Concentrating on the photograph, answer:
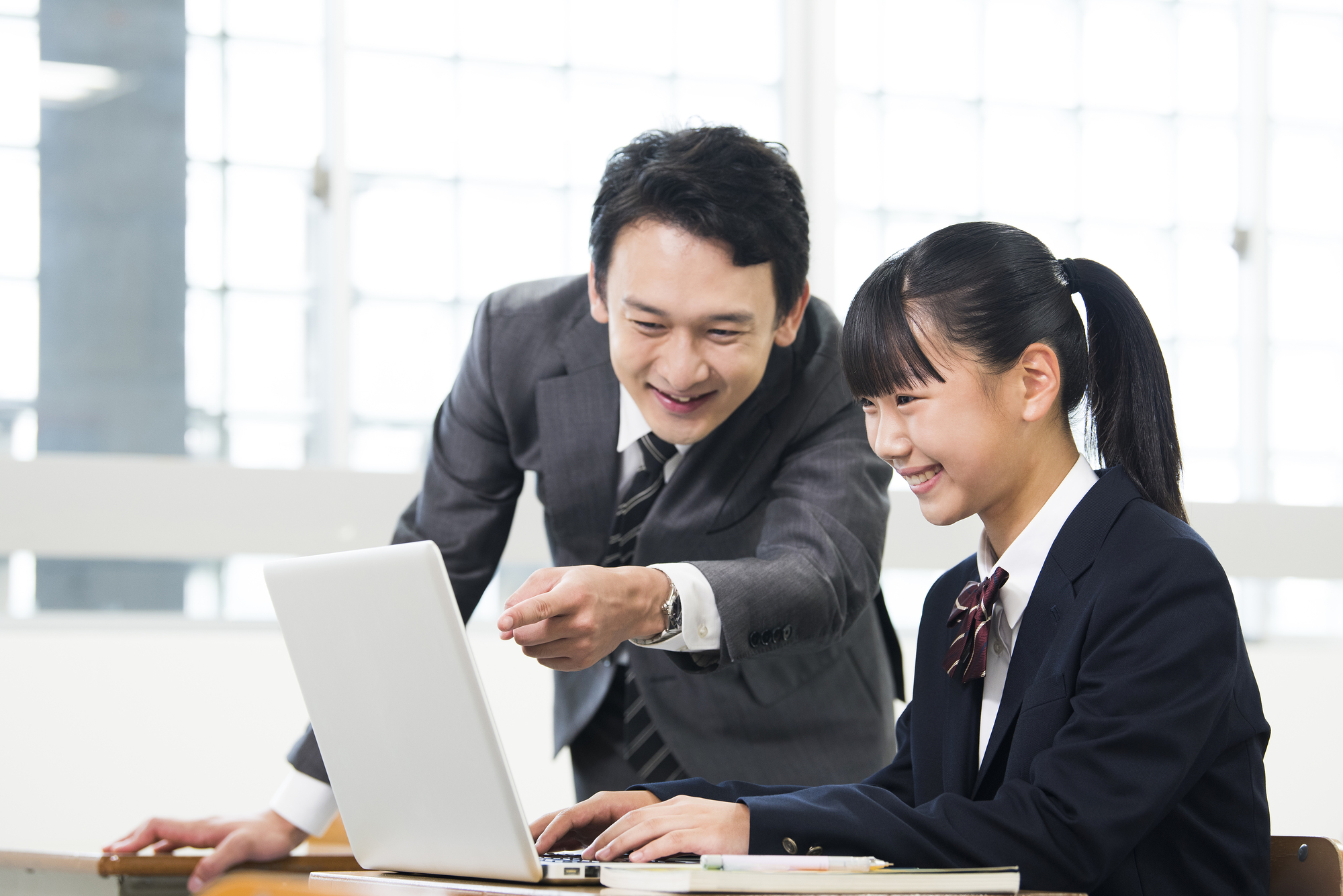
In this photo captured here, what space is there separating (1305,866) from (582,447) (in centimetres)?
97

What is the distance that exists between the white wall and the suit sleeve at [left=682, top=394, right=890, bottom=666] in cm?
164

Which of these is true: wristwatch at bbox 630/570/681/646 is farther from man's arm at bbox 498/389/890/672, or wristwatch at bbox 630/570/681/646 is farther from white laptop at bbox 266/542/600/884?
white laptop at bbox 266/542/600/884

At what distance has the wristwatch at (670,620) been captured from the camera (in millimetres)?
1223

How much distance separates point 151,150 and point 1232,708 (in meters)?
2.78

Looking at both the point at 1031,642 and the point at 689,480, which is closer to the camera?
the point at 1031,642

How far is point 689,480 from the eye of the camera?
1.63 metres

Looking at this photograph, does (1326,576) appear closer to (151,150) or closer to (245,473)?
(245,473)

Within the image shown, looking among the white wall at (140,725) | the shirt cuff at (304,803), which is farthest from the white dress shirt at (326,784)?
the white wall at (140,725)

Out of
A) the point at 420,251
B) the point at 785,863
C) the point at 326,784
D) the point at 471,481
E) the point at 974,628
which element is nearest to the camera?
the point at 785,863

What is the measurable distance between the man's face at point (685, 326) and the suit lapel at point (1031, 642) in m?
0.49

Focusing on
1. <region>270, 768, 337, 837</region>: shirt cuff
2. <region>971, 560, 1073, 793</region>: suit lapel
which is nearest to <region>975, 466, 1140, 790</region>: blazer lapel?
<region>971, 560, 1073, 793</region>: suit lapel

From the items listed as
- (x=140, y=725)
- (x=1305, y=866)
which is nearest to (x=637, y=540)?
(x=1305, y=866)

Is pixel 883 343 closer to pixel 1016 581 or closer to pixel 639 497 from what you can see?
pixel 1016 581

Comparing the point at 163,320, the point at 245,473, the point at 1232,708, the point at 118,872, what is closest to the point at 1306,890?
the point at 1232,708
